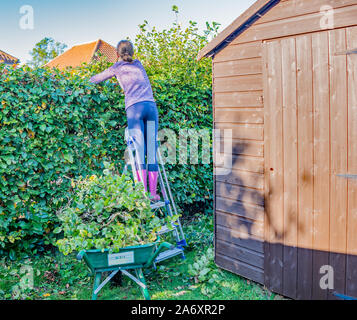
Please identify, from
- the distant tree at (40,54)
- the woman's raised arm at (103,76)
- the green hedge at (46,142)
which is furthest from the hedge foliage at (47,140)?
the distant tree at (40,54)

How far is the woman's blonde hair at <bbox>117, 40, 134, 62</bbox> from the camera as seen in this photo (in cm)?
453

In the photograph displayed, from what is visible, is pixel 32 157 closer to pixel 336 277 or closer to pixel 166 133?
pixel 166 133

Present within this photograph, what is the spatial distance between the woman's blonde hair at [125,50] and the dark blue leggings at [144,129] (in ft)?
2.08

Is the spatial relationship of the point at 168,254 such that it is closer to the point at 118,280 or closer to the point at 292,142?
the point at 118,280

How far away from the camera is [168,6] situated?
7.40 metres

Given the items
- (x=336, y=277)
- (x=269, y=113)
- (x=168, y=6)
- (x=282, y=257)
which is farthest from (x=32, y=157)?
(x=168, y=6)

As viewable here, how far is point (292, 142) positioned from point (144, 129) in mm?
2096

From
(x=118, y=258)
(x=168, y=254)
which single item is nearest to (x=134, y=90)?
(x=168, y=254)

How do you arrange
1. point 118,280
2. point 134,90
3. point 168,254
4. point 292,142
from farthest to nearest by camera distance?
1. point 134,90
2. point 168,254
3. point 118,280
4. point 292,142

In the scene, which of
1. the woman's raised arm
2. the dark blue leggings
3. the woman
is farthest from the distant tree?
the dark blue leggings

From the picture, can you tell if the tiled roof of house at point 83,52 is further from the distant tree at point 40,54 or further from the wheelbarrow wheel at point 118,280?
the wheelbarrow wheel at point 118,280

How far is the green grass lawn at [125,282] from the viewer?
3643mm

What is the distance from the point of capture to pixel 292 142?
3.32 meters

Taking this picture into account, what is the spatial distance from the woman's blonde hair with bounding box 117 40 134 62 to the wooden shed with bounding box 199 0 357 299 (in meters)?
1.13
